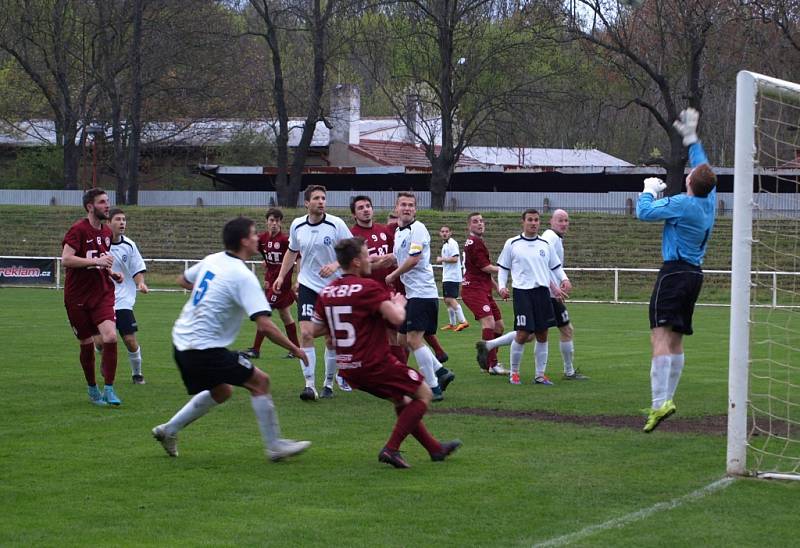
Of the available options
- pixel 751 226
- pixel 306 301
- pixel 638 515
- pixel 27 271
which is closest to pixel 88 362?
pixel 306 301

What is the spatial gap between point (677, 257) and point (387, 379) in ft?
9.01

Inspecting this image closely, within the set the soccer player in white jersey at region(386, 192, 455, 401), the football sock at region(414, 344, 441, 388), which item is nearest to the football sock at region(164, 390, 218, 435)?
the football sock at region(414, 344, 441, 388)

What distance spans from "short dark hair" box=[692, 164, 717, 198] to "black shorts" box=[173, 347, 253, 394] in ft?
12.4

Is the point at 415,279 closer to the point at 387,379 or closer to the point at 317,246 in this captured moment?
the point at 317,246

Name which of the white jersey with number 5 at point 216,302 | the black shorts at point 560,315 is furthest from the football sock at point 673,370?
the black shorts at point 560,315

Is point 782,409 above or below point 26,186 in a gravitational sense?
below

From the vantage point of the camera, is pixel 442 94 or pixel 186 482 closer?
pixel 186 482

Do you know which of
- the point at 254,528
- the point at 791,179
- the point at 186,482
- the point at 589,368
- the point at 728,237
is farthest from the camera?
the point at 728,237

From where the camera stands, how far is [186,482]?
718 cm

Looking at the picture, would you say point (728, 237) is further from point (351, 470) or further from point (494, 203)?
point (351, 470)

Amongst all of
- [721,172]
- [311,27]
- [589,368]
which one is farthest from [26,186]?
[589,368]

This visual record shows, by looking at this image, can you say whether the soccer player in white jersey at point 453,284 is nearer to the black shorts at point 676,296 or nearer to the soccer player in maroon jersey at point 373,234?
the soccer player in maroon jersey at point 373,234

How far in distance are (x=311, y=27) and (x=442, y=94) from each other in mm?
6122

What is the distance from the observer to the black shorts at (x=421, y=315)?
11.4 m
